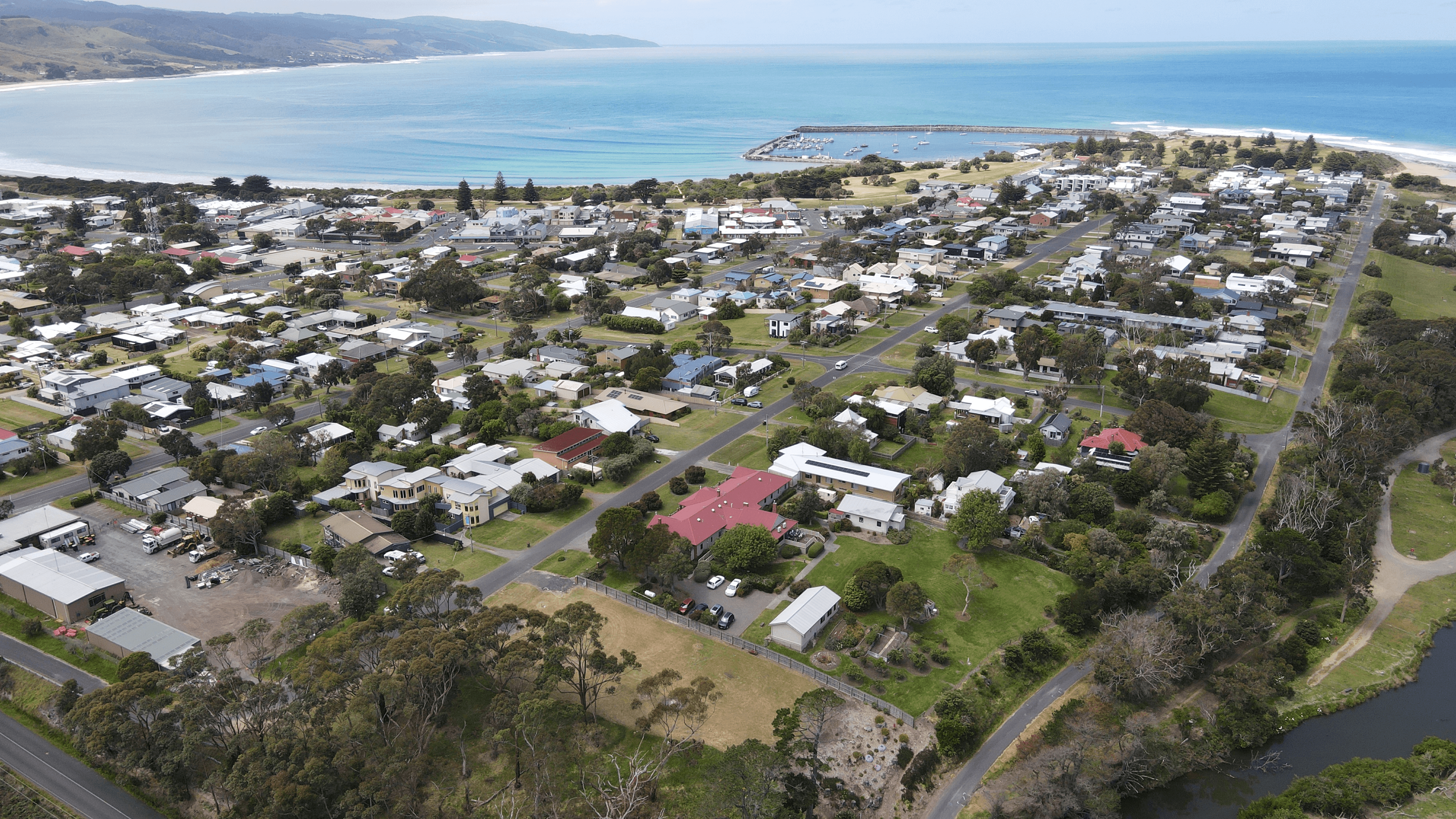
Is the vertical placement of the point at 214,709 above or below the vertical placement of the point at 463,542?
above

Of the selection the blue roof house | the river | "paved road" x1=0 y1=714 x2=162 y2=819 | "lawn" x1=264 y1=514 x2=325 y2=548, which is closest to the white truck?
"lawn" x1=264 y1=514 x2=325 y2=548

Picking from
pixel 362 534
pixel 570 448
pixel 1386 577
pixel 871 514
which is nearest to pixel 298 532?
pixel 362 534

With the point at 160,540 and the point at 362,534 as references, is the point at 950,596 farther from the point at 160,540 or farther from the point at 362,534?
the point at 160,540

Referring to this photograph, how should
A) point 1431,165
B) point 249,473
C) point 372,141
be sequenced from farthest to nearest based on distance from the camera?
1. point 372,141
2. point 1431,165
3. point 249,473

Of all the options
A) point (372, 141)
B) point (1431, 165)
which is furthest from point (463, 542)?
point (372, 141)

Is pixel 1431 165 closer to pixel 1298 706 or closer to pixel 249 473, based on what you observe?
pixel 1298 706

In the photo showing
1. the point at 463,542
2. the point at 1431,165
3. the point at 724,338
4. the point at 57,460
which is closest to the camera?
the point at 463,542

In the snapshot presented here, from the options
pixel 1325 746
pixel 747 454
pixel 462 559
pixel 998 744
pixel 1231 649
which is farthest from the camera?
pixel 747 454
